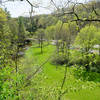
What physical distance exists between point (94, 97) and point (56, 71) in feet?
20.0

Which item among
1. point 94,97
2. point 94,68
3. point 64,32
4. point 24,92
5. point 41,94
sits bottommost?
point 94,97

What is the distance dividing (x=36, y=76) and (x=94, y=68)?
11.4 metres

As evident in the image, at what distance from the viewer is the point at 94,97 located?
9953mm

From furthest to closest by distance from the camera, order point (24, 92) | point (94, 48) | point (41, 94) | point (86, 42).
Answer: point (94, 48)
point (86, 42)
point (41, 94)
point (24, 92)

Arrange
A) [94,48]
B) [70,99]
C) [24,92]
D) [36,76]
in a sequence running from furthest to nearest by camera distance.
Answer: [94,48] → [70,99] → [36,76] → [24,92]

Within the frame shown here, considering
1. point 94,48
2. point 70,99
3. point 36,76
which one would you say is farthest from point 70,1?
point 94,48

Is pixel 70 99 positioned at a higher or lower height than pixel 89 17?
lower

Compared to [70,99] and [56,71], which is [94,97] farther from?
[56,71]

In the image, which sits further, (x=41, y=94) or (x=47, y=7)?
(x=41, y=94)

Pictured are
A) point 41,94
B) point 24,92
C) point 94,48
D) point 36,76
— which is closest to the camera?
point 24,92

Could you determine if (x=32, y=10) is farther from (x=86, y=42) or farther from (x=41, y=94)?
(x=86, y=42)

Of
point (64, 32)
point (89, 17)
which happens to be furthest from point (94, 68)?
point (89, 17)

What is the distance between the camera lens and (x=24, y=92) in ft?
11.4

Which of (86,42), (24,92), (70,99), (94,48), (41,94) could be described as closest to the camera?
(24,92)
